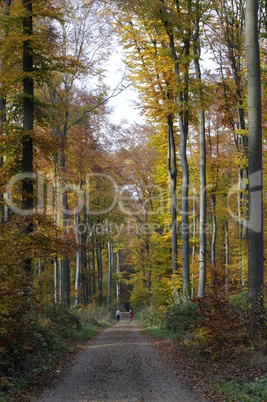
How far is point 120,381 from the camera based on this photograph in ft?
28.6

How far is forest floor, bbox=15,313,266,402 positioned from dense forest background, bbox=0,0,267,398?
2.51ft

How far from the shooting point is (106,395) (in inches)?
297

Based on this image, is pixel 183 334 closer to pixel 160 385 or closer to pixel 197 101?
pixel 160 385

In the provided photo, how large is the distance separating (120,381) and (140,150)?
2304 centimetres

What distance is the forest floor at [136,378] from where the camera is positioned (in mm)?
7488

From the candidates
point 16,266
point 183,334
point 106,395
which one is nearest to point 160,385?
point 106,395

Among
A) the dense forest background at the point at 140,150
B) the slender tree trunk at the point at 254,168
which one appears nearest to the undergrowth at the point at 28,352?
the dense forest background at the point at 140,150

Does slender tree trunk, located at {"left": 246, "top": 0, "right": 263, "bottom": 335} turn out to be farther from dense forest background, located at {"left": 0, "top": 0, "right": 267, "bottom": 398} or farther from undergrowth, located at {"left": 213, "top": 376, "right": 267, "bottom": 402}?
undergrowth, located at {"left": 213, "top": 376, "right": 267, "bottom": 402}

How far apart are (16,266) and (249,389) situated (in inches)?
186

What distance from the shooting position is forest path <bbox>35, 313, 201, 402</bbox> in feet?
24.5
